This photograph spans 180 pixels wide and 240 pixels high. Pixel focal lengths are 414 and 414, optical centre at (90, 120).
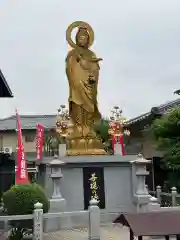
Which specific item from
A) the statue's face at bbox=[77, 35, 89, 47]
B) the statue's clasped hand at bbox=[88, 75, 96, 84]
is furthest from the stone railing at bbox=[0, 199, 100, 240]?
the statue's face at bbox=[77, 35, 89, 47]

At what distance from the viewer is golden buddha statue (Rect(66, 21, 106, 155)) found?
1484 cm

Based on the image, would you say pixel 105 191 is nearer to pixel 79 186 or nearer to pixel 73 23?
pixel 79 186

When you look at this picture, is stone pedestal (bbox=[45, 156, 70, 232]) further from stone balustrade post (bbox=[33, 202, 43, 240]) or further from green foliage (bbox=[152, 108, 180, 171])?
green foliage (bbox=[152, 108, 180, 171])

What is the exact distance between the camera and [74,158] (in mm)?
13703

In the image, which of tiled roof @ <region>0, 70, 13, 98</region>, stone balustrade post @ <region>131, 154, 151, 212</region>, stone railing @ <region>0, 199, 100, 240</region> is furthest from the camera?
tiled roof @ <region>0, 70, 13, 98</region>

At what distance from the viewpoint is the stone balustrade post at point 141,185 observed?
1310cm

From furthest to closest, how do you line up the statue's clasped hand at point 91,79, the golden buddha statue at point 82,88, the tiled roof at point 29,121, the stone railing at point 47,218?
1. the tiled roof at point 29,121
2. the statue's clasped hand at point 91,79
3. the golden buddha statue at point 82,88
4. the stone railing at point 47,218

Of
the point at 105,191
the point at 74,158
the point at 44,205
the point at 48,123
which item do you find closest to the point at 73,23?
the point at 74,158

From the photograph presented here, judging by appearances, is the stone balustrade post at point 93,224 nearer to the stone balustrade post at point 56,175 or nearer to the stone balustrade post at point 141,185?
the stone balustrade post at point 56,175

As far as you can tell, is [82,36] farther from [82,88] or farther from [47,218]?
[47,218]

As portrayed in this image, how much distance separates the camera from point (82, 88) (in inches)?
587

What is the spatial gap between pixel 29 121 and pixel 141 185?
26.0 m

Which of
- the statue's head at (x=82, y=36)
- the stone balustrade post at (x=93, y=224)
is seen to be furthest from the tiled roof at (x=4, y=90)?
the stone balustrade post at (x=93, y=224)

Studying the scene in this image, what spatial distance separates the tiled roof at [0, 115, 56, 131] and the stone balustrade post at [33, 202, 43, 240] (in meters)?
24.4
